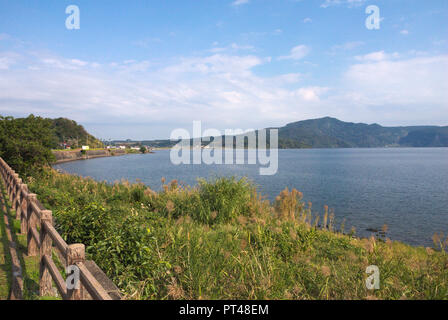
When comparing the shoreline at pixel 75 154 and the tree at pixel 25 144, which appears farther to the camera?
the shoreline at pixel 75 154

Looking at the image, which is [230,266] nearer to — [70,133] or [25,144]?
[25,144]

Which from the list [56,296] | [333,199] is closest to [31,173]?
[56,296]

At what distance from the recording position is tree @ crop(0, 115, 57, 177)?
18.3m

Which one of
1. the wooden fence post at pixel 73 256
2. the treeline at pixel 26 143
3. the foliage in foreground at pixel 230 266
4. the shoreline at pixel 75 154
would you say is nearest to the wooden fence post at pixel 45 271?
the foliage in foreground at pixel 230 266

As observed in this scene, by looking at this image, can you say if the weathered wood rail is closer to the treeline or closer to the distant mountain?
the treeline

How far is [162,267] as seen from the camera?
183 inches

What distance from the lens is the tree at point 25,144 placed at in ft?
60.0

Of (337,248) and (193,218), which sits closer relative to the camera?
(337,248)

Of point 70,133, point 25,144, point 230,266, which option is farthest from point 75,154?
point 230,266

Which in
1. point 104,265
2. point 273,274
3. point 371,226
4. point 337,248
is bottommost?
point 371,226

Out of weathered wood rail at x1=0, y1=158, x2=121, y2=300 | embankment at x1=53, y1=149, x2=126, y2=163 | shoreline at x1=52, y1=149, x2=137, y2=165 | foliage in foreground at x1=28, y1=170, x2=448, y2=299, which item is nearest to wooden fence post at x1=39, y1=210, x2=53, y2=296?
weathered wood rail at x1=0, y1=158, x2=121, y2=300

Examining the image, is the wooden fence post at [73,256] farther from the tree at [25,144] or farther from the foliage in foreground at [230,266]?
the tree at [25,144]
